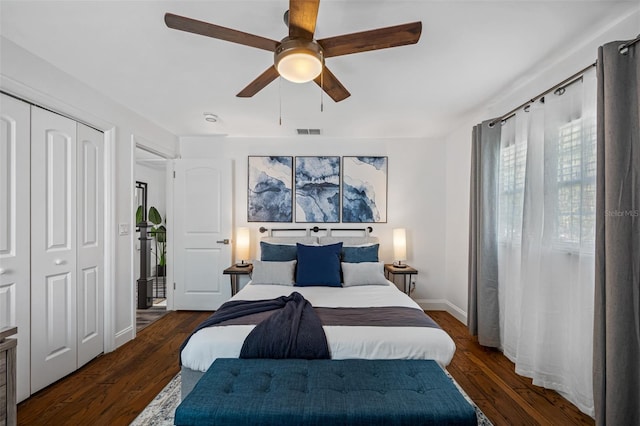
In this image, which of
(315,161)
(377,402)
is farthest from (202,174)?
(377,402)

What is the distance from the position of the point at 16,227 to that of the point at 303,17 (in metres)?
2.44

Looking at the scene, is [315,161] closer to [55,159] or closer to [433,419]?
[55,159]

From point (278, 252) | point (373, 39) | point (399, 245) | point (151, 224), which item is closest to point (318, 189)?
point (278, 252)

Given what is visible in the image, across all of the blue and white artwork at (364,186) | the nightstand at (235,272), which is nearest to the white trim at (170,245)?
the nightstand at (235,272)

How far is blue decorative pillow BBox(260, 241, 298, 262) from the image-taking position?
3.67 metres

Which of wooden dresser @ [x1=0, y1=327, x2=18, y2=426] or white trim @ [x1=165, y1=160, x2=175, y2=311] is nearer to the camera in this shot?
wooden dresser @ [x1=0, y1=327, x2=18, y2=426]

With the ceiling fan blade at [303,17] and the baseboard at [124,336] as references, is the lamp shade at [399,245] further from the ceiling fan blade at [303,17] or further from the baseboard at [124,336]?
the baseboard at [124,336]

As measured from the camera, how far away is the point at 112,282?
3.08 metres

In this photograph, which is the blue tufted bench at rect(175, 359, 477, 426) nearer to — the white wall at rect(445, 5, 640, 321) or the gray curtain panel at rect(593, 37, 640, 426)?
the gray curtain panel at rect(593, 37, 640, 426)

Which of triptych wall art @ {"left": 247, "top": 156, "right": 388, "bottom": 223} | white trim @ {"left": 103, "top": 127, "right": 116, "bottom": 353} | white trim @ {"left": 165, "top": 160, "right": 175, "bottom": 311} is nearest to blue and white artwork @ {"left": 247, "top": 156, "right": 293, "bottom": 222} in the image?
triptych wall art @ {"left": 247, "top": 156, "right": 388, "bottom": 223}

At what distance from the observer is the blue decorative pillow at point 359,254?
3689mm

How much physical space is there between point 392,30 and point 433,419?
1.82m

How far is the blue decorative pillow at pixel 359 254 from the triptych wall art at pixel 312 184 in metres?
0.73

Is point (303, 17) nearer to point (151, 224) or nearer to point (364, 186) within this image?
point (364, 186)
